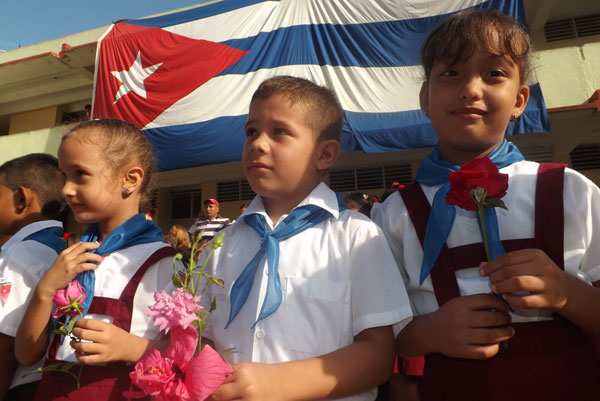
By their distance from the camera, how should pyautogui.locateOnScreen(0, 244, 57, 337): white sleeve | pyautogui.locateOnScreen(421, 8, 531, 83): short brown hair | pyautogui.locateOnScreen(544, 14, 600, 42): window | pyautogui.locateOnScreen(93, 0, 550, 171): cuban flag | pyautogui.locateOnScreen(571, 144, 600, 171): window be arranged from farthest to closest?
pyautogui.locateOnScreen(544, 14, 600, 42): window, pyautogui.locateOnScreen(571, 144, 600, 171): window, pyautogui.locateOnScreen(93, 0, 550, 171): cuban flag, pyautogui.locateOnScreen(0, 244, 57, 337): white sleeve, pyautogui.locateOnScreen(421, 8, 531, 83): short brown hair

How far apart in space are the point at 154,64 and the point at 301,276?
6.95 metres

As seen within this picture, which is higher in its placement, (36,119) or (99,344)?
(36,119)

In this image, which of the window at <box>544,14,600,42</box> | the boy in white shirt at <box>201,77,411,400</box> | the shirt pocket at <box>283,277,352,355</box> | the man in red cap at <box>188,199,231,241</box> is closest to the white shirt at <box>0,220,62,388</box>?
the boy in white shirt at <box>201,77,411,400</box>

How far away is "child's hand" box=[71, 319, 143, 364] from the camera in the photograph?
3.39ft

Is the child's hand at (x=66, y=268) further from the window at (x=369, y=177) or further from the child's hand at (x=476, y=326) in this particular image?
the window at (x=369, y=177)

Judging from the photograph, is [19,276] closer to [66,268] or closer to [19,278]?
[19,278]

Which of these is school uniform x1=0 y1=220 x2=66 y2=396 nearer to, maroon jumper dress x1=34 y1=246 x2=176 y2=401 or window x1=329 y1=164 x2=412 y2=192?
maroon jumper dress x1=34 y1=246 x2=176 y2=401

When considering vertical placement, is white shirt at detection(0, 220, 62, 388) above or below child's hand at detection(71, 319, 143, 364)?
above

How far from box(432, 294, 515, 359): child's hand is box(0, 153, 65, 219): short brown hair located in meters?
1.85

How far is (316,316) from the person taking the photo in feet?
3.65

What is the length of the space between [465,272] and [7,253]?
1619mm

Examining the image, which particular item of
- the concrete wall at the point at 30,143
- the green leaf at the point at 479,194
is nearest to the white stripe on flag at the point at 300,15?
the concrete wall at the point at 30,143

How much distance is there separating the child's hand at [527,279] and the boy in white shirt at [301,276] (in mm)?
268

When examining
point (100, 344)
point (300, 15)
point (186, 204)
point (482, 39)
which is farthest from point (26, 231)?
point (186, 204)
